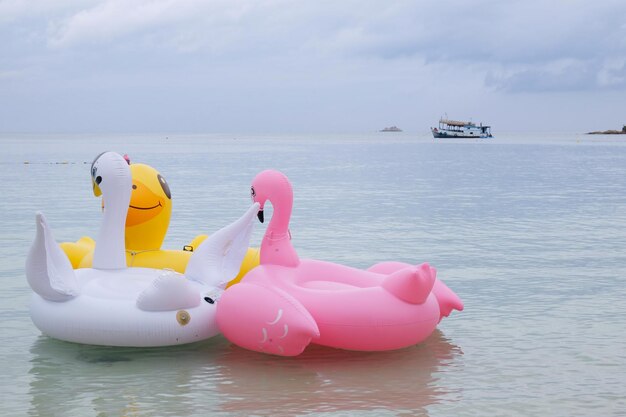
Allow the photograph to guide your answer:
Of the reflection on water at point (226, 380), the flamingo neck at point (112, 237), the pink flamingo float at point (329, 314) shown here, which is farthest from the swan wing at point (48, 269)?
the pink flamingo float at point (329, 314)

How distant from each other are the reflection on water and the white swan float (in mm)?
216

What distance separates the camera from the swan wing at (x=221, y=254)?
303 inches

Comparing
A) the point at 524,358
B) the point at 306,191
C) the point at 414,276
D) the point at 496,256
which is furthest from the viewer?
the point at 306,191

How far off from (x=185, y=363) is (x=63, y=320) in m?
1.12

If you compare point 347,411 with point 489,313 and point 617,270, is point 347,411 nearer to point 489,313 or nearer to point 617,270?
point 489,313

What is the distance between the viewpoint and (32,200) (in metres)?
22.3

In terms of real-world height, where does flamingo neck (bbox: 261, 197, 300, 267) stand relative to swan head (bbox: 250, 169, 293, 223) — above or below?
below

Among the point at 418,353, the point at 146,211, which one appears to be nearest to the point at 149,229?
the point at 146,211

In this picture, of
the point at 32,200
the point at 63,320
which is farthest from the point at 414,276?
the point at 32,200

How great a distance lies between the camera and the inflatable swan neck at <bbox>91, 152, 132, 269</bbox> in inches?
301

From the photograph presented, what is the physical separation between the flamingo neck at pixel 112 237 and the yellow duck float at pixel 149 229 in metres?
0.47

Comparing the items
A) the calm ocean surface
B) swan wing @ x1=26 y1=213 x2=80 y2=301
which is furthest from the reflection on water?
swan wing @ x1=26 y1=213 x2=80 y2=301

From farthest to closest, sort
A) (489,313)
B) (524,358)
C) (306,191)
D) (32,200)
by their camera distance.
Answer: (306,191) → (32,200) → (489,313) → (524,358)

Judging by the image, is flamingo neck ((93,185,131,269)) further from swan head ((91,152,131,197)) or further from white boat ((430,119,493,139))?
white boat ((430,119,493,139))
